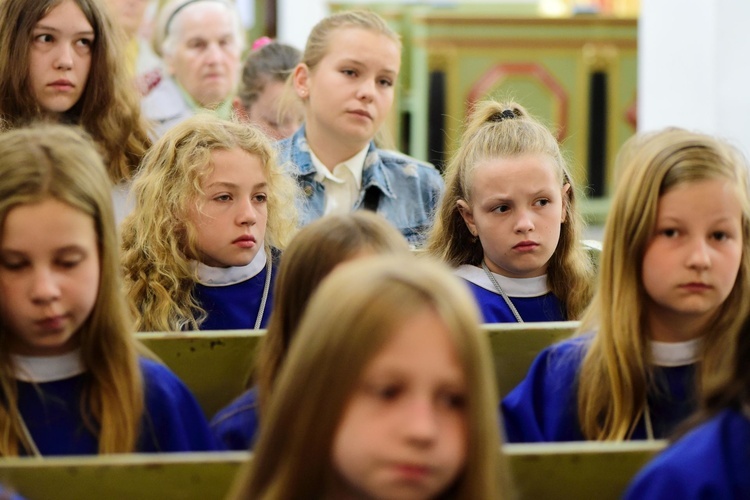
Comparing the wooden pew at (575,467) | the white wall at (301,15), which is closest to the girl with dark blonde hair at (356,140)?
the wooden pew at (575,467)

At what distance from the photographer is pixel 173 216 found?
2934 mm

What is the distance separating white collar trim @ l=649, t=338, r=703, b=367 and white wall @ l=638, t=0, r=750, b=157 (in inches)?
129

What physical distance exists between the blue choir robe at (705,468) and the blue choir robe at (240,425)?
78 cm

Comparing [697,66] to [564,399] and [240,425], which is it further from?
[240,425]

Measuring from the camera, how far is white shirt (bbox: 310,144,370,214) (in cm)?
362

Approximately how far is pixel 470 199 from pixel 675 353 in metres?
0.93

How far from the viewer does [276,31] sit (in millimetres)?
8852

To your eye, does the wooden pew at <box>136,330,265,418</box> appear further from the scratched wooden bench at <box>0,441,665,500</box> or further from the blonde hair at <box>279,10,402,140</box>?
the blonde hair at <box>279,10,402,140</box>

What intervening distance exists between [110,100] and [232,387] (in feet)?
4.12

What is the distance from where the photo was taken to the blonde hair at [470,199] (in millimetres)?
2945

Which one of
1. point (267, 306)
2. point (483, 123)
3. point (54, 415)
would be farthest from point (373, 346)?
point (483, 123)

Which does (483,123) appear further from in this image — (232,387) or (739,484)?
(739,484)

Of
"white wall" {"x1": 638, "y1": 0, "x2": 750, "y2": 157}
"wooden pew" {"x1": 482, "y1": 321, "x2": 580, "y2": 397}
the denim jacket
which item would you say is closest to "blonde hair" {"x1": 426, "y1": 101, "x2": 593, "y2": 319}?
the denim jacket

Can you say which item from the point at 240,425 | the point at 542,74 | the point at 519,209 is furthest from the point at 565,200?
the point at 542,74
